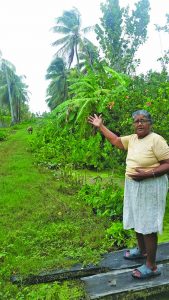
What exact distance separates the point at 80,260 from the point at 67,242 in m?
0.64

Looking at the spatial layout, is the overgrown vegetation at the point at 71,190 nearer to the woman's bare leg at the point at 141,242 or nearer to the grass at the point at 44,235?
the grass at the point at 44,235

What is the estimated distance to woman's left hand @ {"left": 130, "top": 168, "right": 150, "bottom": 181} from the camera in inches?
136

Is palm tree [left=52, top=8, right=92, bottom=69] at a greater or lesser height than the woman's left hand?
greater

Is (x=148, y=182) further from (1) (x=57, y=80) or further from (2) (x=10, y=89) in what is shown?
(2) (x=10, y=89)

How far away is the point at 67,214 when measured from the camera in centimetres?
620

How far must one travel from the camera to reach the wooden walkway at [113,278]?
3494 millimetres

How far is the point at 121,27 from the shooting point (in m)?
37.2

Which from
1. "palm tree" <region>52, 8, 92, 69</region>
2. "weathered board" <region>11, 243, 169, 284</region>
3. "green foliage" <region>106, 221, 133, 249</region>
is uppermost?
"palm tree" <region>52, 8, 92, 69</region>

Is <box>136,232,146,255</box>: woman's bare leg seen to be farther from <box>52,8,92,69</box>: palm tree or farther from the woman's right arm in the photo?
<box>52,8,92,69</box>: palm tree

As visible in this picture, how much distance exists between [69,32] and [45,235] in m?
32.9

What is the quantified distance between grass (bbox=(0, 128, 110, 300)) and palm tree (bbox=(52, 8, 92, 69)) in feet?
95.4

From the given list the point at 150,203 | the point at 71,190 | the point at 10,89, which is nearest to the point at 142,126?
the point at 150,203

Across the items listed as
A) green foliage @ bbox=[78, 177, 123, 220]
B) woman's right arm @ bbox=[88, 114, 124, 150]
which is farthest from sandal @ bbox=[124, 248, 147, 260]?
green foliage @ bbox=[78, 177, 123, 220]

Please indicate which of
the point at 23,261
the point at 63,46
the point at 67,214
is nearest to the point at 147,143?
the point at 23,261
